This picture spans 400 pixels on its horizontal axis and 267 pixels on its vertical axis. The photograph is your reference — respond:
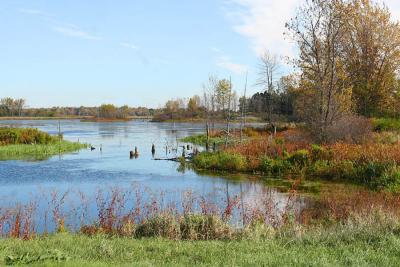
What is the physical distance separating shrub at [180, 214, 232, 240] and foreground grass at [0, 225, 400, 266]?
2.88 ft

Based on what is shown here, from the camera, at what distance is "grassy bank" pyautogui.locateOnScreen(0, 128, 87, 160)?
117ft

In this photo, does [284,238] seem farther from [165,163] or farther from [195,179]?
[165,163]

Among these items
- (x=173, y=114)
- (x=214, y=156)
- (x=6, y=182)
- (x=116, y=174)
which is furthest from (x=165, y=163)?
(x=173, y=114)

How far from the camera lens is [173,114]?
424 feet

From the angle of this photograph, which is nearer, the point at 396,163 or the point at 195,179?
the point at 396,163

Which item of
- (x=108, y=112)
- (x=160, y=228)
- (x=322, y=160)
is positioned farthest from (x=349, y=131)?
(x=108, y=112)

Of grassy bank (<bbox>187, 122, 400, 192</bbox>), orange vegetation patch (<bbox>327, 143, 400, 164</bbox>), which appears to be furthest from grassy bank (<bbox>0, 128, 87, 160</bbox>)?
orange vegetation patch (<bbox>327, 143, 400, 164</bbox>)

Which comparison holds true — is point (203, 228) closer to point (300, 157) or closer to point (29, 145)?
point (300, 157)

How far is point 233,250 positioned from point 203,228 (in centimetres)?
240

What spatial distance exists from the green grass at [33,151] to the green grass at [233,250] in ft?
88.9

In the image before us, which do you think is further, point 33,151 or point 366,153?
point 33,151

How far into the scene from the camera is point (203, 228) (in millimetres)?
10320

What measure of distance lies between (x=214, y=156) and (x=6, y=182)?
1199 centimetres

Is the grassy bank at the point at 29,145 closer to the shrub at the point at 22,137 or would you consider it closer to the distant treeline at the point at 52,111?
the shrub at the point at 22,137
